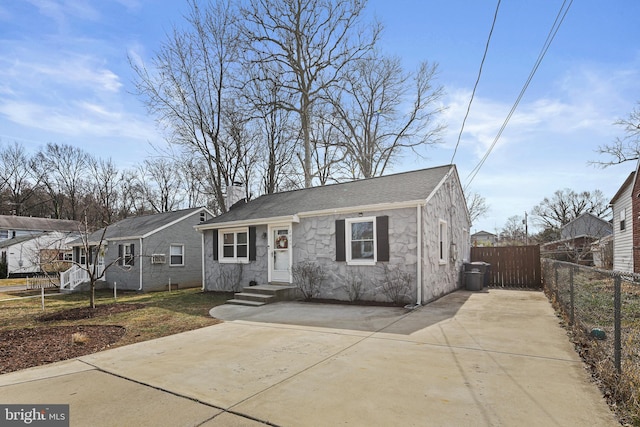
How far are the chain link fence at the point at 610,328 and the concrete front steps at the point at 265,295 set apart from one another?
24.2 feet

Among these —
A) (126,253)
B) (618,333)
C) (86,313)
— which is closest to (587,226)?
(618,333)

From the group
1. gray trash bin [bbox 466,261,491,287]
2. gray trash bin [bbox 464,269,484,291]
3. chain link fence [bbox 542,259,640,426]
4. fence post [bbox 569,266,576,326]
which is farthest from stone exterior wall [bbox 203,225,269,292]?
chain link fence [bbox 542,259,640,426]

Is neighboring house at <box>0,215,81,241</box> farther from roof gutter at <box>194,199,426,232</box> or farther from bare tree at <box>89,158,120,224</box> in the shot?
roof gutter at <box>194,199,426,232</box>

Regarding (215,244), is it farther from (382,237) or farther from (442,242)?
(442,242)

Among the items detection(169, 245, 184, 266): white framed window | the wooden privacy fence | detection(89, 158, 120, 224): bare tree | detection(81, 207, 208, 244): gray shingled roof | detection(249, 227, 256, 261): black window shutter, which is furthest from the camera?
detection(89, 158, 120, 224): bare tree

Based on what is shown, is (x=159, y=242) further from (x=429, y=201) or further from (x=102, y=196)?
(x=102, y=196)

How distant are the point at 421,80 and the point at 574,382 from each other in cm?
2304

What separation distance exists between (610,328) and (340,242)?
6.85m

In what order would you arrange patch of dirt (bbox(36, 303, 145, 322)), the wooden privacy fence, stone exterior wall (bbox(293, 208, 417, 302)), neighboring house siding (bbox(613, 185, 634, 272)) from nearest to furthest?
patch of dirt (bbox(36, 303, 145, 322)) → stone exterior wall (bbox(293, 208, 417, 302)) → the wooden privacy fence → neighboring house siding (bbox(613, 185, 634, 272))

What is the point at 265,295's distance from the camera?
34.9 feet

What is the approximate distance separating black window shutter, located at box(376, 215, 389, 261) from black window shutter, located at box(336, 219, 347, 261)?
1.17 meters

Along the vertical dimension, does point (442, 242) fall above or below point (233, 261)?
above

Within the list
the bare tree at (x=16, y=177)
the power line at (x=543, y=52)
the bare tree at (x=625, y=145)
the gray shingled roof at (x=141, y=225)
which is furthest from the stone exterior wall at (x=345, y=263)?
the bare tree at (x=16, y=177)

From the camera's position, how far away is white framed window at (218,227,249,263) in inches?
524
